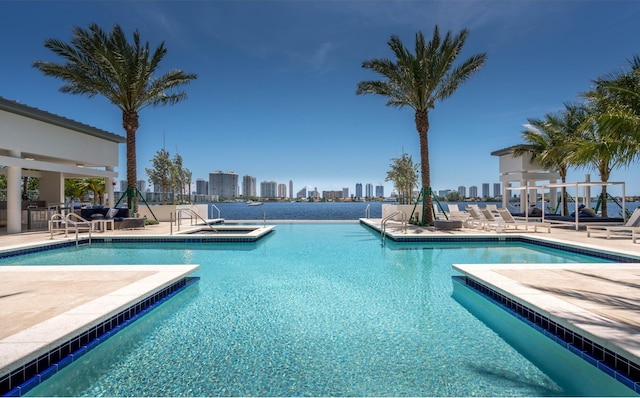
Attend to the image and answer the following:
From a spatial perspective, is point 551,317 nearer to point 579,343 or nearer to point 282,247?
point 579,343

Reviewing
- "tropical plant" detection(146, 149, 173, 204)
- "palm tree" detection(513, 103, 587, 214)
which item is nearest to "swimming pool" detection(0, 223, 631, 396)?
"palm tree" detection(513, 103, 587, 214)

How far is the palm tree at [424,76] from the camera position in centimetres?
1354

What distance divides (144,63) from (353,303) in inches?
597

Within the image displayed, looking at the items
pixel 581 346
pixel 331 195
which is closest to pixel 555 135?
pixel 581 346

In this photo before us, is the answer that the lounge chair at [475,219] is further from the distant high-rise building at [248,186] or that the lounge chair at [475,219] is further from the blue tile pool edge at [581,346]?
the distant high-rise building at [248,186]

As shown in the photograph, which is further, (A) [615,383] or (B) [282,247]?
(B) [282,247]

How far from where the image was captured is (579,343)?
3270mm

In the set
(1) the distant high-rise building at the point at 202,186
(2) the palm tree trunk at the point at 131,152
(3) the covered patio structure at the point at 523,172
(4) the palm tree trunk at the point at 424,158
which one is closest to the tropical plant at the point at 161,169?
(2) the palm tree trunk at the point at 131,152

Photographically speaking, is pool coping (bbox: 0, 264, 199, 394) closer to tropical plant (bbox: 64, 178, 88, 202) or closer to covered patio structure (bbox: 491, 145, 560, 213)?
covered patio structure (bbox: 491, 145, 560, 213)

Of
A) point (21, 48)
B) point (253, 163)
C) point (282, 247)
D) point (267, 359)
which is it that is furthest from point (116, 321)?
point (253, 163)

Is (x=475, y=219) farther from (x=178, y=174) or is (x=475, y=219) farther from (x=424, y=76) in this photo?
(x=178, y=174)

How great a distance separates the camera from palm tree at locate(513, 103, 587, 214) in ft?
59.5

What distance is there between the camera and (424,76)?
13.7m

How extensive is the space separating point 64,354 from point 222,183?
434 feet
